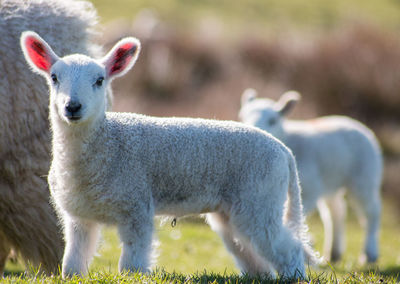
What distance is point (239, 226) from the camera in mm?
4098

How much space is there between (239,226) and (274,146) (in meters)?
0.61

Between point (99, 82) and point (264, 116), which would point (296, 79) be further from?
point (99, 82)

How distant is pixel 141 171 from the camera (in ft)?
12.8

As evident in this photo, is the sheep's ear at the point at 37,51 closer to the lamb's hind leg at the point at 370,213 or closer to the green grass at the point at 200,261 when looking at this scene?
the green grass at the point at 200,261

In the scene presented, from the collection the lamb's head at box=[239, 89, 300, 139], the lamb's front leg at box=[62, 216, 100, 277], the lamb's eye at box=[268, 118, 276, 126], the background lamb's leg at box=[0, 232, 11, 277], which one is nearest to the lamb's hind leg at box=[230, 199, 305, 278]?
the lamb's front leg at box=[62, 216, 100, 277]

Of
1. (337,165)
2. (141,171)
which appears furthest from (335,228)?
(141,171)

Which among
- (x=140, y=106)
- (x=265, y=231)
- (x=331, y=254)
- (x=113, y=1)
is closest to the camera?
(x=265, y=231)

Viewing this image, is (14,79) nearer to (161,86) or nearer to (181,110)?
(181,110)

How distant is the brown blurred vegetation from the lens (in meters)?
16.7

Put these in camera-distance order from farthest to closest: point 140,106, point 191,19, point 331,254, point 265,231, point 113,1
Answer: point 113,1, point 191,19, point 140,106, point 331,254, point 265,231

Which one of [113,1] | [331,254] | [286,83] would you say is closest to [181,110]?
[286,83]

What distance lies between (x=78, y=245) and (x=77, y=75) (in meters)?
1.09

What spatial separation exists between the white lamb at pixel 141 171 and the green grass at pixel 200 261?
0.85 ft

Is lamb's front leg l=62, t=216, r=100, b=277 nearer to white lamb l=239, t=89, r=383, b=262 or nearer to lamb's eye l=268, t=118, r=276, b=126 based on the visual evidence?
lamb's eye l=268, t=118, r=276, b=126
